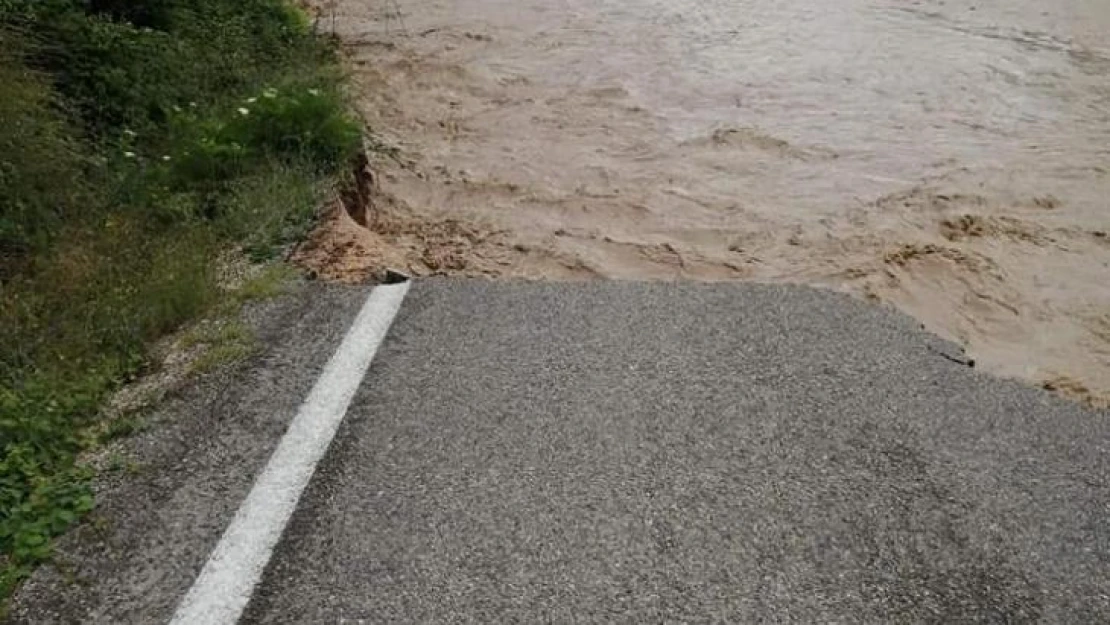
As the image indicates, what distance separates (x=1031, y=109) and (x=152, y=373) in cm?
800

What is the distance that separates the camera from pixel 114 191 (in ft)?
16.8

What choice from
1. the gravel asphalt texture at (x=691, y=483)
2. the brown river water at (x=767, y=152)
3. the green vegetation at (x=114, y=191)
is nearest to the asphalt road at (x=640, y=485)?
the gravel asphalt texture at (x=691, y=483)

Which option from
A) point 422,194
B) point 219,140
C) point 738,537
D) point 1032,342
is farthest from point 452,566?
point 422,194

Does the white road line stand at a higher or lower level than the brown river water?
higher

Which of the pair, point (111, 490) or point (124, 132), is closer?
point (111, 490)

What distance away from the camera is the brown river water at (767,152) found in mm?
5879

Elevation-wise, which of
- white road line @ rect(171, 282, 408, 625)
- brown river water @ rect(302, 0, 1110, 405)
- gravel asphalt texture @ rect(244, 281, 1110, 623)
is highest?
white road line @ rect(171, 282, 408, 625)

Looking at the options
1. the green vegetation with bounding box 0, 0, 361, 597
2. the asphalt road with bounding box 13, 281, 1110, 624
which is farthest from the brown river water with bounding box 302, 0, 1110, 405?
the asphalt road with bounding box 13, 281, 1110, 624

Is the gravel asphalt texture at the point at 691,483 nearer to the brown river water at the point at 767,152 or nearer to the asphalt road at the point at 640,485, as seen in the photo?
the asphalt road at the point at 640,485

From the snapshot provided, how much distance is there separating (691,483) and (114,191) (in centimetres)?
365

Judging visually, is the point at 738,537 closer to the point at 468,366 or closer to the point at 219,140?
the point at 468,366

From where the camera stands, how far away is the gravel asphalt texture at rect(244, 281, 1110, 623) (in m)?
2.57

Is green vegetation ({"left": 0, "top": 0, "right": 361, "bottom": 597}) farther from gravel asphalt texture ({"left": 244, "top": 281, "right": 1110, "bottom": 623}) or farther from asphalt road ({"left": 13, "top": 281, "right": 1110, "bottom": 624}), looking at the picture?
gravel asphalt texture ({"left": 244, "top": 281, "right": 1110, "bottom": 623})

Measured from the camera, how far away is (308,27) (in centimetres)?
921
